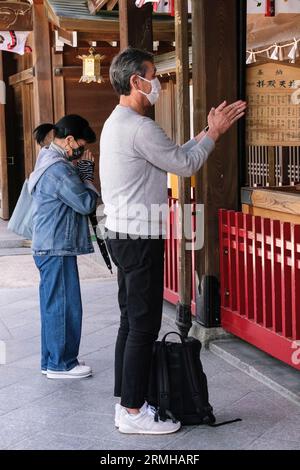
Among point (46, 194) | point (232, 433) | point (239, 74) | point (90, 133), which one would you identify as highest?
point (239, 74)

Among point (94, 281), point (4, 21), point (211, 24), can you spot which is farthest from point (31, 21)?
point (211, 24)

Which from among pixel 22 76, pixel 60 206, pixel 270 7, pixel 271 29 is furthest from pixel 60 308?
pixel 22 76

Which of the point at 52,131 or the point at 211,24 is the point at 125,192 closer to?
the point at 52,131

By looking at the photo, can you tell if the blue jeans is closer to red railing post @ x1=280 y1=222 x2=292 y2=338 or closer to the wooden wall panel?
red railing post @ x1=280 y1=222 x2=292 y2=338

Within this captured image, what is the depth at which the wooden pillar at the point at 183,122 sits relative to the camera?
16.7ft

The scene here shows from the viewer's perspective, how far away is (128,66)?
4188 mm

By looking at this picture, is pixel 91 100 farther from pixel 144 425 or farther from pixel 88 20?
pixel 144 425

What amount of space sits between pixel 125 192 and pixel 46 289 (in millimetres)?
1540

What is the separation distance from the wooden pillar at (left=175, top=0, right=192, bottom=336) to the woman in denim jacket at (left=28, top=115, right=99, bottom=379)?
0.62 metres

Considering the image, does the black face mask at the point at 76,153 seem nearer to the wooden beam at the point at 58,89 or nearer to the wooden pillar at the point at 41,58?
the wooden pillar at the point at 41,58

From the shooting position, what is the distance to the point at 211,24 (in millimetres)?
5844

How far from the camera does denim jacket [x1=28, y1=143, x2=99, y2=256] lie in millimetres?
5281

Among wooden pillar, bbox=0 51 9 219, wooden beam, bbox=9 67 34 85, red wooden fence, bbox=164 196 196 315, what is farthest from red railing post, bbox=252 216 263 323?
wooden pillar, bbox=0 51 9 219

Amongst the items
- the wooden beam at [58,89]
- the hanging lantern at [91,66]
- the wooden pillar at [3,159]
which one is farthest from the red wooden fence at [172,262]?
the wooden pillar at [3,159]
